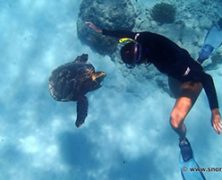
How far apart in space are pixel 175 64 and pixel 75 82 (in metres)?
2.76

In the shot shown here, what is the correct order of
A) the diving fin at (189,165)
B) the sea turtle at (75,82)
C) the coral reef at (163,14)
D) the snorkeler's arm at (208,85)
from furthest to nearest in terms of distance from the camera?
the coral reef at (163,14) → the sea turtle at (75,82) → the diving fin at (189,165) → the snorkeler's arm at (208,85)

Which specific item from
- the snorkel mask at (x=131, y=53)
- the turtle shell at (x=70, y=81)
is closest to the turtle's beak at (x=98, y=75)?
the turtle shell at (x=70, y=81)

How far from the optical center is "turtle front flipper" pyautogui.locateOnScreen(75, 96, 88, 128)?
7541mm

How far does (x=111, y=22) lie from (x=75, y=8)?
185cm

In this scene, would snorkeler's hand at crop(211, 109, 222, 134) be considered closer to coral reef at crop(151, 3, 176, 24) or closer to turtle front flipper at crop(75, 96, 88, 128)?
turtle front flipper at crop(75, 96, 88, 128)

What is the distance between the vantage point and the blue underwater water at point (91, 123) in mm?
7703

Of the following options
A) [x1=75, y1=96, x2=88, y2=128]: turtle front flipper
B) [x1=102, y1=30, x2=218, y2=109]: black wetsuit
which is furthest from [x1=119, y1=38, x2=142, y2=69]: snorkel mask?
[x1=75, y1=96, x2=88, y2=128]: turtle front flipper

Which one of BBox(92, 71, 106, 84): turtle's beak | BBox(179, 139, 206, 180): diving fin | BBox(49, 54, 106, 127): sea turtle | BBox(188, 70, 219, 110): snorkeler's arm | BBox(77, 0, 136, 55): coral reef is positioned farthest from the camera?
BBox(77, 0, 136, 55): coral reef

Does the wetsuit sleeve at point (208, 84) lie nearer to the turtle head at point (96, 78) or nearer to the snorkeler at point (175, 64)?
the snorkeler at point (175, 64)

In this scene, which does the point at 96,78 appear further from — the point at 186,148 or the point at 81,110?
the point at 186,148

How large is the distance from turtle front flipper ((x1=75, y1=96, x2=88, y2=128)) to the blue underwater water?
1.61ft

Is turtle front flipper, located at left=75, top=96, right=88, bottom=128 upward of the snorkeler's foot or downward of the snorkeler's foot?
upward

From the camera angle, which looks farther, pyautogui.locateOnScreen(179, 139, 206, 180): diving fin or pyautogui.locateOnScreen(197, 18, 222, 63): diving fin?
pyautogui.locateOnScreen(197, 18, 222, 63): diving fin

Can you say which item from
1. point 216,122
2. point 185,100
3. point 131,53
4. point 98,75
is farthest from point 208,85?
point 98,75
